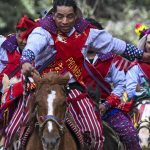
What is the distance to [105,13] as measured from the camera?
2808 cm

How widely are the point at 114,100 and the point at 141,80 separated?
2.54 m

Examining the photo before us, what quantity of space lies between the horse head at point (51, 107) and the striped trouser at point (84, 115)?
0.67 meters

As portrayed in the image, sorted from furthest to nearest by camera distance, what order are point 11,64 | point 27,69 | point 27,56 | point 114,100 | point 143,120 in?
point 143,120 → point 11,64 → point 114,100 → point 27,56 → point 27,69

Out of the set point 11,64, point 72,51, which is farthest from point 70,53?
point 11,64

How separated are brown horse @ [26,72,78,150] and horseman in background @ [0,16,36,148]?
2.66 ft

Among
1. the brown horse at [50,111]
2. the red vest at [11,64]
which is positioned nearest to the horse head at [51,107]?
the brown horse at [50,111]

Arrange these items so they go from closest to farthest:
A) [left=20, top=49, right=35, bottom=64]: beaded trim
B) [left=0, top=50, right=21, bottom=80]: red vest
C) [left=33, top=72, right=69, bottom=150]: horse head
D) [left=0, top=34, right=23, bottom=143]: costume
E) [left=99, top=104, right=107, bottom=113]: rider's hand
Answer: [left=33, top=72, right=69, bottom=150]: horse head
[left=20, top=49, right=35, bottom=64]: beaded trim
[left=0, top=34, right=23, bottom=143]: costume
[left=99, top=104, right=107, bottom=113]: rider's hand
[left=0, top=50, right=21, bottom=80]: red vest

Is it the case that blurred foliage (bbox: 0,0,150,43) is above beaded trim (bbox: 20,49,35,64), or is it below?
above

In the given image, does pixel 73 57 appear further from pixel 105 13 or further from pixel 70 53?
pixel 105 13

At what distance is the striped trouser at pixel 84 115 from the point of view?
920 cm

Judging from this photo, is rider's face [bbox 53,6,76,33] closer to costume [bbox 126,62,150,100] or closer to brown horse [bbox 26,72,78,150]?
brown horse [bbox 26,72,78,150]

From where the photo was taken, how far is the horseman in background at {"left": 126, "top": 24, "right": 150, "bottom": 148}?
12414 mm

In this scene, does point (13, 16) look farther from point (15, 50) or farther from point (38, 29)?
point (38, 29)

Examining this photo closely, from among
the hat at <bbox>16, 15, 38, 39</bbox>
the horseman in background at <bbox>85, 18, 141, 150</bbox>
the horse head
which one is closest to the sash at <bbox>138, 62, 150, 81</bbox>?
the horseman in background at <bbox>85, 18, 141, 150</bbox>
